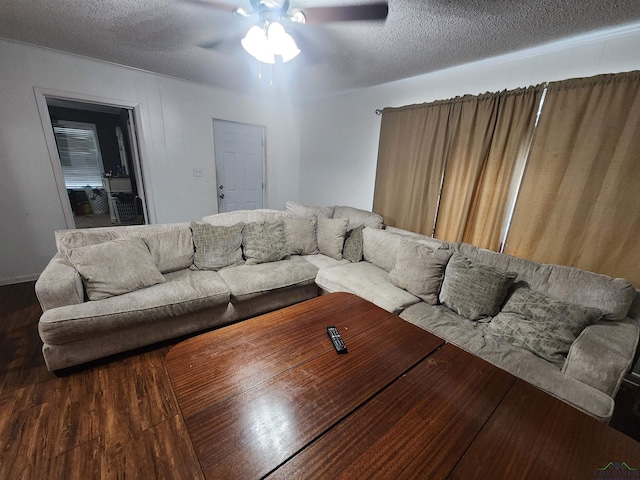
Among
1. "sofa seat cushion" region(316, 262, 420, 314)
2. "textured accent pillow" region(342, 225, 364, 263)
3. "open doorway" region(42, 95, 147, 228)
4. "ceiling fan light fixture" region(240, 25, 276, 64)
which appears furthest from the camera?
"open doorway" region(42, 95, 147, 228)

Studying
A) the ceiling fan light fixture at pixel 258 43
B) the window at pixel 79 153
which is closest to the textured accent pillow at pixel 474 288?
the ceiling fan light fixture at pixel 258 43

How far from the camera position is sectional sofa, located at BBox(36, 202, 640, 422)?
1393mm

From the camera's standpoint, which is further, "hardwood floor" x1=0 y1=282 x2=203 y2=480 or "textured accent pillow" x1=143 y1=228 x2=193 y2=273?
"textured accent pillow" x1=143 y1=228 x2=193 y2=273

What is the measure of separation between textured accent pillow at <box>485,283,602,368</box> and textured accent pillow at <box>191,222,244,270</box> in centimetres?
217

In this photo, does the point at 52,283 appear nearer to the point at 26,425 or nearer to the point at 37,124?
the point at 26,425

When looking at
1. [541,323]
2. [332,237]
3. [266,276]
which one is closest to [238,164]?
→ [332,237]

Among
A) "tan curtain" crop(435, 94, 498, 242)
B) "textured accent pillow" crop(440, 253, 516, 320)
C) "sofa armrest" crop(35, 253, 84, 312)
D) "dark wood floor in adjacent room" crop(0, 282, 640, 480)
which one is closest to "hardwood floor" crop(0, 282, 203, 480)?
"dark wood floor in adjacent room" crop(0, 282, 640, 480)

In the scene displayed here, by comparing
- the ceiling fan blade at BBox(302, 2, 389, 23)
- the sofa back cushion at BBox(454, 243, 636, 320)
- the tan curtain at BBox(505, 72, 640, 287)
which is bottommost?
the sofa back cushion at BBox(454, 243, 636, 320)

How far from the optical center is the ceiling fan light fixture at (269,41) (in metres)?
1.47

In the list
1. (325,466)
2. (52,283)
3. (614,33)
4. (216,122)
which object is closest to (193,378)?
(325,466)

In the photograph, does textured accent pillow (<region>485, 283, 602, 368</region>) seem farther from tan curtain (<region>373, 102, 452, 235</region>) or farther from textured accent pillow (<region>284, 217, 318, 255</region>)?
textured accent pillow (<region>284, 217, 318, 255</region>)

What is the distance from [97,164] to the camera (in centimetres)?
580

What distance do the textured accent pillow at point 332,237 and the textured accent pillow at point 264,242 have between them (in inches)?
17.9

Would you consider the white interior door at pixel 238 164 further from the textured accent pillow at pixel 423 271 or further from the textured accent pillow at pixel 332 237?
the textured accent pillow at pixel 423 271
